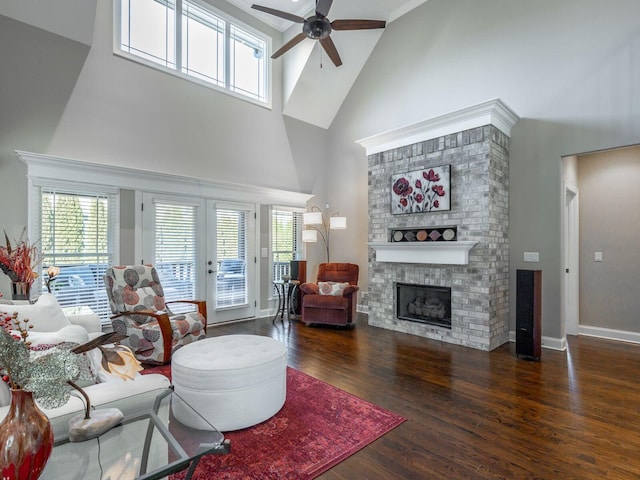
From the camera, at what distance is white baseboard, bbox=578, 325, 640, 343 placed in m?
4.33

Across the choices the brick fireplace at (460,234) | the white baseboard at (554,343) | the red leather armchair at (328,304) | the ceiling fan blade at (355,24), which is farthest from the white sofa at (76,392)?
the white baseboard at (554,343)

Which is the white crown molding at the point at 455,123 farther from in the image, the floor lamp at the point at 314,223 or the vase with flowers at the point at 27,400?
the vase with flowers at the point at 27,400

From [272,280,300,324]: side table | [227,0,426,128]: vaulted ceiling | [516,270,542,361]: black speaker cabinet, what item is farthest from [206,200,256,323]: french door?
[516,270,542,361]: black speaker cabinet

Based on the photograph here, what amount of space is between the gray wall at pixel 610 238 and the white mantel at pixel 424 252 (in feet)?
6.73

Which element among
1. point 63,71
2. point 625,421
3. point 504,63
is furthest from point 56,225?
point 504,63

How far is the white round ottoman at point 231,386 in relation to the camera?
2277mm

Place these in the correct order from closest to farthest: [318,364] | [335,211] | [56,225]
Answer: [318,364] → [56,225] → [335,211]

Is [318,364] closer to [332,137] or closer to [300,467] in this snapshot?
[300,467]

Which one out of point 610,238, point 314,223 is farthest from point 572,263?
point 314,223

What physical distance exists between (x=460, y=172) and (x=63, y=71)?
5208 mm

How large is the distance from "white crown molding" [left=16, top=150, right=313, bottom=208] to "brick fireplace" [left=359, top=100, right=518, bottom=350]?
233 cm

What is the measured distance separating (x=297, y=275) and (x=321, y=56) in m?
4.00

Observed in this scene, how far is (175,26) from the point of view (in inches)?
199

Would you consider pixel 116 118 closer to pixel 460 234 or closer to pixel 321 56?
pixel 321 56
